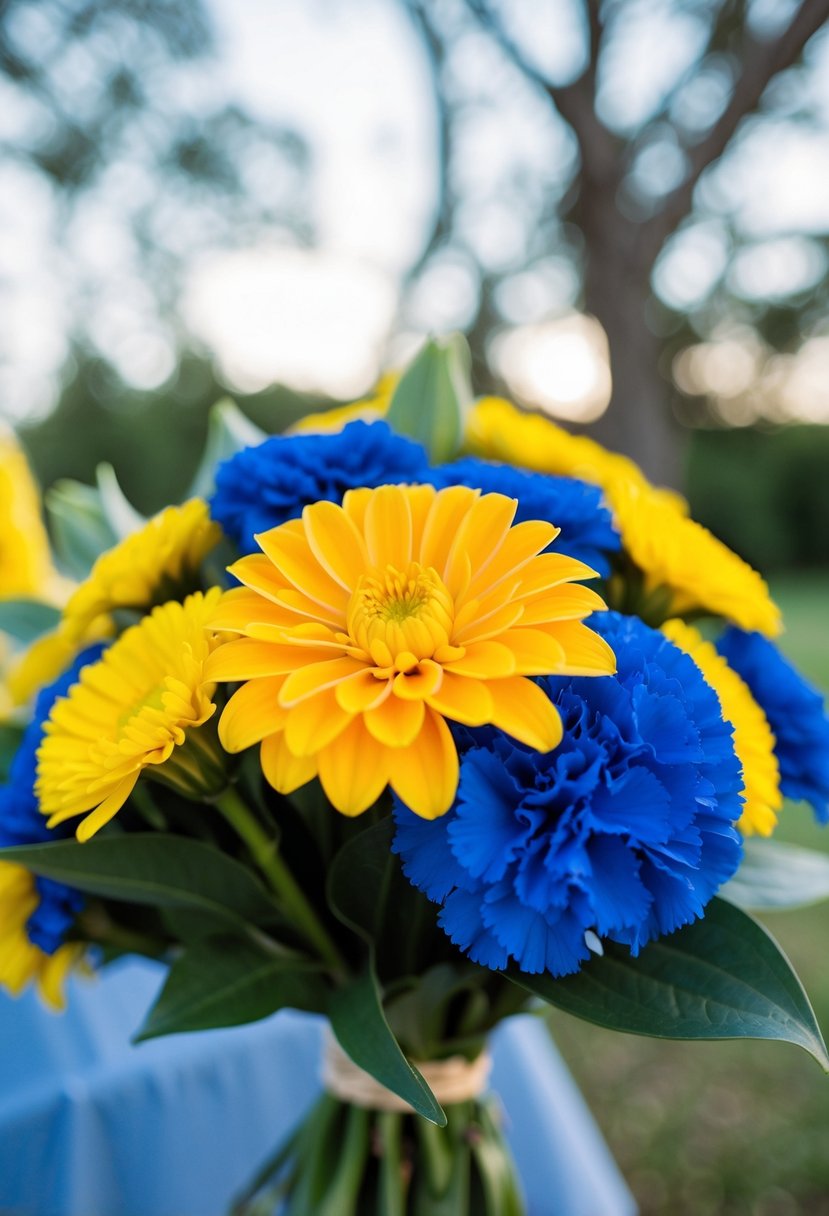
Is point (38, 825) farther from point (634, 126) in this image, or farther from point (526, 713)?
point (634, 126)

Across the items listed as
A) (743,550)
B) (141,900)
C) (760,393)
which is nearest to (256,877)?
(141,900)

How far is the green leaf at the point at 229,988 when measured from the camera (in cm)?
37

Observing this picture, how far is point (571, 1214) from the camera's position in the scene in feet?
2.08

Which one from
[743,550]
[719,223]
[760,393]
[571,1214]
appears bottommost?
[743,550]

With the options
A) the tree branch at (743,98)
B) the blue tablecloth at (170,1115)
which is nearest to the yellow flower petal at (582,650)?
the blue tablecloth at (170,1115)

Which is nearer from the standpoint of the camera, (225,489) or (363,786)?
(363,786)

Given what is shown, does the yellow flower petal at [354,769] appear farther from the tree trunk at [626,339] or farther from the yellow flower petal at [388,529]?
the tree trunk at [626,339]

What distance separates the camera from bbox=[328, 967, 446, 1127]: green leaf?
31 cm

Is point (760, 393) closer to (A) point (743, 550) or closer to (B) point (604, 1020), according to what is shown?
(A) point (743, 550)

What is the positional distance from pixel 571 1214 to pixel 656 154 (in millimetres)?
4100

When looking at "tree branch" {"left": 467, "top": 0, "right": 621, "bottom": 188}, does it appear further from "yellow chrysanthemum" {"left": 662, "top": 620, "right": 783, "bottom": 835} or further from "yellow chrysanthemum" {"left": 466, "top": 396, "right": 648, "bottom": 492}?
"yellow chrysanthemum" {"left": 662, "top": 620, "right": 783, "bottom": 835}

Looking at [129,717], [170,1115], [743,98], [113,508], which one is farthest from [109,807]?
[743,98]

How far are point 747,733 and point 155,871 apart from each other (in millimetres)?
240

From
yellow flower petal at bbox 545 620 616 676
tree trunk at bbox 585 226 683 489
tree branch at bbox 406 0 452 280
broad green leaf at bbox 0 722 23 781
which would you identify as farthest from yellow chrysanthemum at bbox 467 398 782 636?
tree branch at bbox 406 0 452 280
